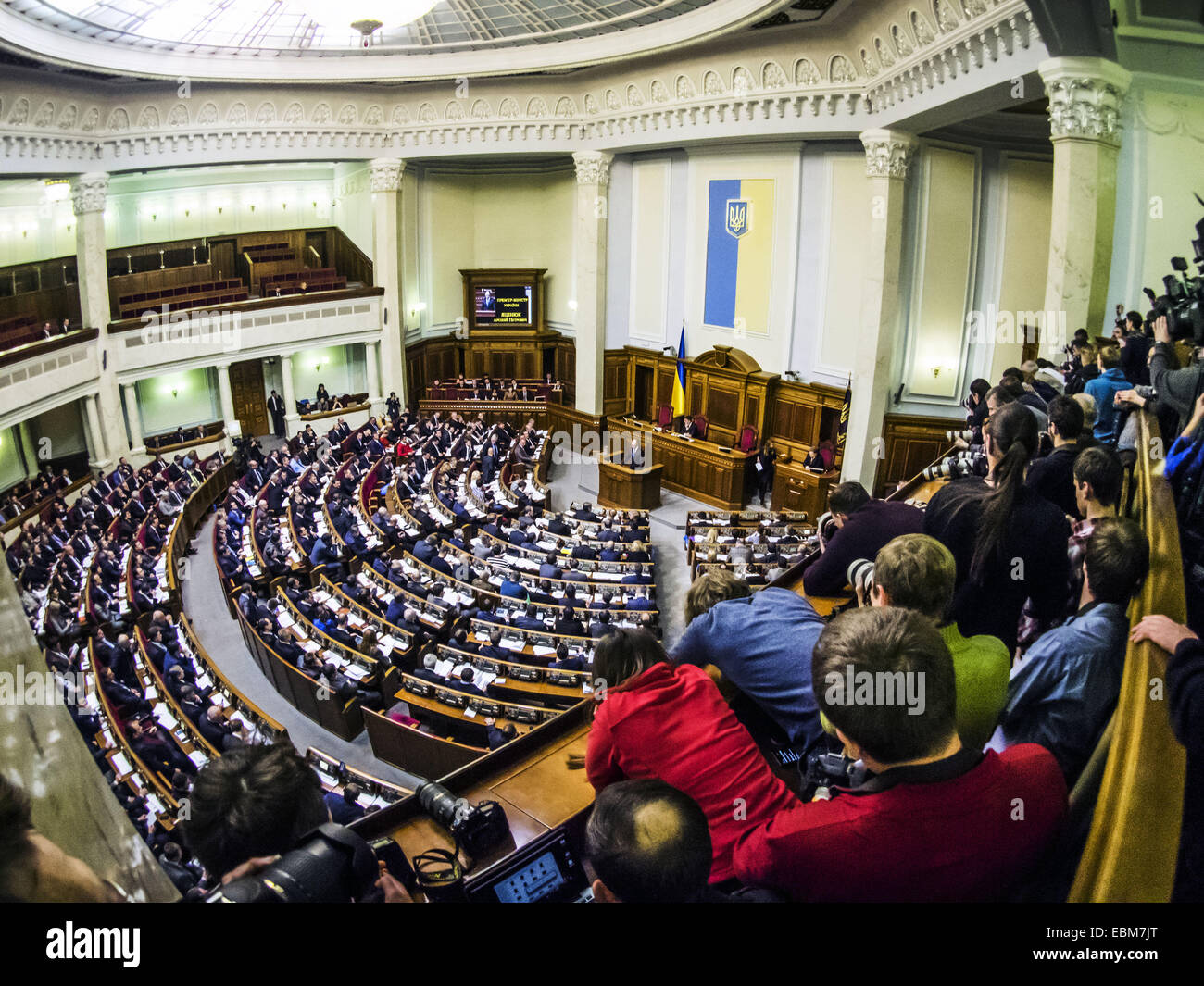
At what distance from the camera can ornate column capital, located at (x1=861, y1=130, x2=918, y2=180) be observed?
12.8 metres

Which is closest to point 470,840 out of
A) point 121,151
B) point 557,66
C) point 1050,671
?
point 1050,671

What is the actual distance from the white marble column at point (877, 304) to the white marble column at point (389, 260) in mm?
10840

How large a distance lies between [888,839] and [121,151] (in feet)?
64.6

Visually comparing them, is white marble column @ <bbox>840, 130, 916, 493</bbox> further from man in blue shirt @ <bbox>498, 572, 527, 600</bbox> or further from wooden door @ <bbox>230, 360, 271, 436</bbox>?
wooden door @ <bbox>230, 360, 271, 436</bbox>

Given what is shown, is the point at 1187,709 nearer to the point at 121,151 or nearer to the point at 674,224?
the point at 674,224

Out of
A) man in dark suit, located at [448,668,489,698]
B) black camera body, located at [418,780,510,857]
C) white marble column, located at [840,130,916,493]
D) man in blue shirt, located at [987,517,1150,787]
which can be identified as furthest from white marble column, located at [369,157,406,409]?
man in blue shirt, located at [987,517,1150,787]

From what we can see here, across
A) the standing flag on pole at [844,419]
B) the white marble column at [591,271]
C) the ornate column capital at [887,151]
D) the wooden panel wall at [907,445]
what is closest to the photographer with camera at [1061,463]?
the ornate column capital at [887,151]

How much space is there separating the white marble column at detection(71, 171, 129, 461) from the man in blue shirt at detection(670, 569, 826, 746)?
57.6ft

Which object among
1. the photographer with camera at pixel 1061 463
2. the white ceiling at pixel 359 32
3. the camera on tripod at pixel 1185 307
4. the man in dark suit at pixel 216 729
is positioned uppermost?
the white ceiling at pixel 359 32

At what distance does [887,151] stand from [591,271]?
748 centimetres

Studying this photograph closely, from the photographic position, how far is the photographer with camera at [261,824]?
1919 millimetres

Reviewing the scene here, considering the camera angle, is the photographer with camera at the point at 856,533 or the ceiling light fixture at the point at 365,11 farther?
the ceiling light fixture at the point at 365,11

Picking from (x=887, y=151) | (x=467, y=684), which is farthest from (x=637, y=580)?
(x=887, y=151)

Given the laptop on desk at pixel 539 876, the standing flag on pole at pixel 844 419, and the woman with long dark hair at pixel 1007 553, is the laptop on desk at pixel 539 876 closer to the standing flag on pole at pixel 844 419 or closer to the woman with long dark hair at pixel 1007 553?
the woman with long dark hair at pixel 1007 553
